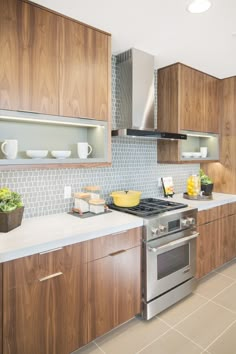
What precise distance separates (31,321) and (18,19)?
1888 millimetres

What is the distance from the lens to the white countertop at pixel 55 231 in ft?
4.41

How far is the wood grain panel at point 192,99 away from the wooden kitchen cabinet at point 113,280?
5.10ft

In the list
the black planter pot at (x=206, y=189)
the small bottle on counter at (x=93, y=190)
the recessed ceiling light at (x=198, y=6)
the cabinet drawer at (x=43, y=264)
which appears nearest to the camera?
the cabinet drawer at (x=43, y=264)

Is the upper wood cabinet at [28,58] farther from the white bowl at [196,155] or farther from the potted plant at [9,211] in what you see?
the white bowl at [196,155]

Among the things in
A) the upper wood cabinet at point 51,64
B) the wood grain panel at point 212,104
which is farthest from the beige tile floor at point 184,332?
the wood grain panel at point 212,104

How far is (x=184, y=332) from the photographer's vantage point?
1906 mm

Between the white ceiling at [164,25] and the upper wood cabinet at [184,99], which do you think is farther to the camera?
the upper wood cabinet at [184,99]

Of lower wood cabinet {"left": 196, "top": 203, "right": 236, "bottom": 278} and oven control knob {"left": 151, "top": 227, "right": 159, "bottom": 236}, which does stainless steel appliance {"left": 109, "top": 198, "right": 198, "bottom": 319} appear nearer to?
oven control knob {"left": 151, "top": 227, "right": 159, "bottom": 236}

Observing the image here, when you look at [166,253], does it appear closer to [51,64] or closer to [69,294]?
[69,294]

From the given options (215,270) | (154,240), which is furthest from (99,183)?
(215,270)

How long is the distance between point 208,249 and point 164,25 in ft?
7.41

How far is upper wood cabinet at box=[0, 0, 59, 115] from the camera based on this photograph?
1513 mm

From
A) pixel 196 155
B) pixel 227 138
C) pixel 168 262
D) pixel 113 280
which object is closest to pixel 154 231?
pixel 168 262

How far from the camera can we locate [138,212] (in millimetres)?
2084
